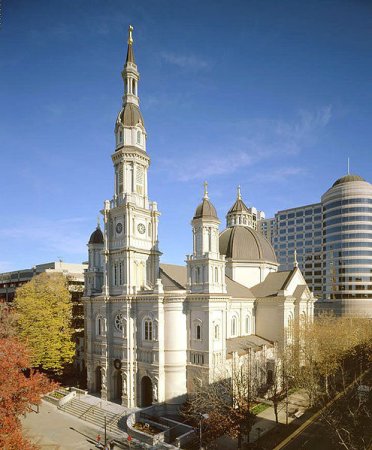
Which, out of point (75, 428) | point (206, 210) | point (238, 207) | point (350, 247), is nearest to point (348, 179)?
point (350, 247)

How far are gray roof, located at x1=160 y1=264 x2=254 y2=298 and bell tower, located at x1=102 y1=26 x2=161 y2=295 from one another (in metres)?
1.88

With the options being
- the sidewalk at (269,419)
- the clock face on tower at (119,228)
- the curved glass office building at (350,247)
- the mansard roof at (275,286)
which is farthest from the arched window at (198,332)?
the curved glass office building at (350,247)

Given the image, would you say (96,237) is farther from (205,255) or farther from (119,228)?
(205,255)

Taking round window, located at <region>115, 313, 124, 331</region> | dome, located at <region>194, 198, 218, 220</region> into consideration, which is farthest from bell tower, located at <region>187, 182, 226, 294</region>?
round window, located at <region>115, 313, 124, 331</region>

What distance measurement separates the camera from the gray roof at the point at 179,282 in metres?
42.9

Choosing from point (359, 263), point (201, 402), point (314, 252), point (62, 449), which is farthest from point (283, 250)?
point (62, 449)

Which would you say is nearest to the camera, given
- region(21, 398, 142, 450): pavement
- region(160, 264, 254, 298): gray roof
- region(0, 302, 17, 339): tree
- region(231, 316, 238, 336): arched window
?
region(21, 398, 142, 450): pavement

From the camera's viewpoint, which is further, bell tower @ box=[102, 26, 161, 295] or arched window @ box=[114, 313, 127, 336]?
bell tower @ box=[102, 26, 161, 295]

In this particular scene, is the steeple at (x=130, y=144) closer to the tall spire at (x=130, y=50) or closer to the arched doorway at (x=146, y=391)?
the tall spire at (x=130, y=50)

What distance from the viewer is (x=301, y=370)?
40.8 metres

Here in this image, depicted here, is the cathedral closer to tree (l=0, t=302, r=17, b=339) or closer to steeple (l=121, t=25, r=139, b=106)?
steeple (l=121, t=25, r=139, b=106)

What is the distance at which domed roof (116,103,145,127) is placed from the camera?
4697cm

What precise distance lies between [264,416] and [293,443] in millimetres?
6451

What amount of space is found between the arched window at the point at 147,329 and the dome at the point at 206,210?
14924 millimetres
